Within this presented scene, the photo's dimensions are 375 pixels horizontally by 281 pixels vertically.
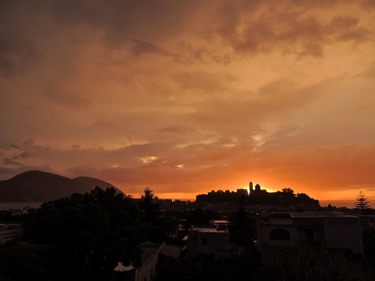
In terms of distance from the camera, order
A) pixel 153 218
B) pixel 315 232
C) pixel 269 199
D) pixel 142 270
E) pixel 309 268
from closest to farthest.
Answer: pixel 309 268, pixel 142 270, pixel 315 232, pixel 153 218, pixel 269 199

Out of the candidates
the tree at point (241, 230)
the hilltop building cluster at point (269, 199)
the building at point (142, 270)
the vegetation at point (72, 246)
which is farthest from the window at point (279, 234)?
the hilltop building cluster at point (269, 199)

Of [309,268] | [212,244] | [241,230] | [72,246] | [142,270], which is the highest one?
[72,246]

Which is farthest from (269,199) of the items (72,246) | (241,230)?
(72,246)

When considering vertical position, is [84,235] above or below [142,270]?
above

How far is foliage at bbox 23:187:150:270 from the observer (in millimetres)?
18250

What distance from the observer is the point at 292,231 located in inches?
1194

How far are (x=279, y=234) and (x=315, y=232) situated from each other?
370 centimetres

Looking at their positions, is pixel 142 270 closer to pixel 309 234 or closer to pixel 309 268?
pixel 309 268

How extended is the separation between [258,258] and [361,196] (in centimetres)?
7913

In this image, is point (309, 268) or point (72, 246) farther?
point (309, 268)

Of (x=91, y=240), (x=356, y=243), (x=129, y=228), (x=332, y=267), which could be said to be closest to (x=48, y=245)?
(x=91, y=240)

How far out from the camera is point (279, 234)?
100.0 feet

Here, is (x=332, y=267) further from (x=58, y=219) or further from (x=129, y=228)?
(x=58, y=219)

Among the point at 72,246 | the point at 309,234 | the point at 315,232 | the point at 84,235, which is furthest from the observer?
the point at 309,234
